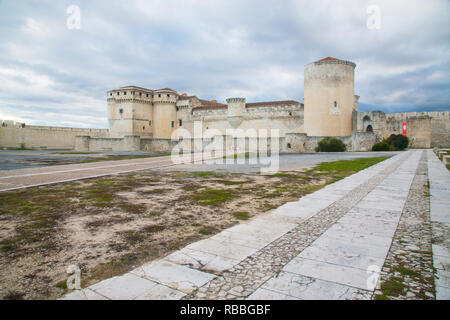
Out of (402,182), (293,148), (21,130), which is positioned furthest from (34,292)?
(21,130)

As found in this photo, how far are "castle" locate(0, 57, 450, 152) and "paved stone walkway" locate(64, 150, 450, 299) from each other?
27.3 metres

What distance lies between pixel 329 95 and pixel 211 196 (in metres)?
30.8

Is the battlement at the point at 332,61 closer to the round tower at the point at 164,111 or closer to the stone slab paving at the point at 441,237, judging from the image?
the round tower at the point at 164,111

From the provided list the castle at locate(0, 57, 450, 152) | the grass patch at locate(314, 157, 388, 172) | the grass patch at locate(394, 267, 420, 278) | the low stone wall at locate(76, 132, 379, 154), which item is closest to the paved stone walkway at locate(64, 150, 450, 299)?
the grass patch at locate(394, 267, 420, 278)

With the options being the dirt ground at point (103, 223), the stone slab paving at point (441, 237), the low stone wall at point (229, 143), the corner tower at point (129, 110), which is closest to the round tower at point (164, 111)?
the corner tower at point (129, 110)

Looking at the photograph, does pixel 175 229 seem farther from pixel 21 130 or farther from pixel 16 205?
pixel 21 130

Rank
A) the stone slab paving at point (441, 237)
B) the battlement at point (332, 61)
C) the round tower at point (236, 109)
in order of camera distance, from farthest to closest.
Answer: the round tower at point (236, 109)
the battlement at point (332, 61)
the stone slab paving at point (441, 237)

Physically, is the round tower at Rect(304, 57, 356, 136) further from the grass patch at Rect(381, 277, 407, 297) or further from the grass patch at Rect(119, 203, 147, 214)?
the grass patch at Rect(381, 277, 407, 297)

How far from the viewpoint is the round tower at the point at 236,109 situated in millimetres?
43300

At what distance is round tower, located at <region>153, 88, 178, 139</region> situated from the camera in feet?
157

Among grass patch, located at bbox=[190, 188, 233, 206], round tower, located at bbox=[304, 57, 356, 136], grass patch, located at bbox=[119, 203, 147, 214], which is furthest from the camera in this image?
round tower, located at bbox=[304, 57, 356, 136]

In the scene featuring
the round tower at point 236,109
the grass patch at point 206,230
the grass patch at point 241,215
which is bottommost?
the grass patch at point 206,230

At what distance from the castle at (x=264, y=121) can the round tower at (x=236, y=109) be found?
0.31 ft

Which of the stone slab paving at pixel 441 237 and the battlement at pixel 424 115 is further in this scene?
the battlement at pixel 424 115
